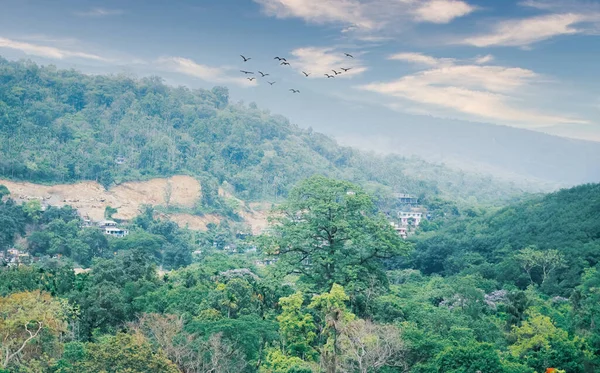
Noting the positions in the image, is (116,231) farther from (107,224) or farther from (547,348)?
(547,348)

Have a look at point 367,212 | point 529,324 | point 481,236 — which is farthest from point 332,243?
point 481,236

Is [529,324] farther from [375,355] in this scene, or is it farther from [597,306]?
[375,355]

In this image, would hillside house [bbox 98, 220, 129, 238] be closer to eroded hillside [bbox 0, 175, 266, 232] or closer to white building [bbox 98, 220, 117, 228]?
white building [bbox 98, 220, 117, 228]

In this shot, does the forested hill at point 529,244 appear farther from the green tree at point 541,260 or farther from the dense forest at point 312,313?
the dense forest at point 312,313

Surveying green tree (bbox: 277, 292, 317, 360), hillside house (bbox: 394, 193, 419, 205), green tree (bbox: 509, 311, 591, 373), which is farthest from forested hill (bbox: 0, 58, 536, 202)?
green tree (bbox: 509, 311, 591, 373)

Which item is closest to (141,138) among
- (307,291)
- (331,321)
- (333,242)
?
(333,242)
